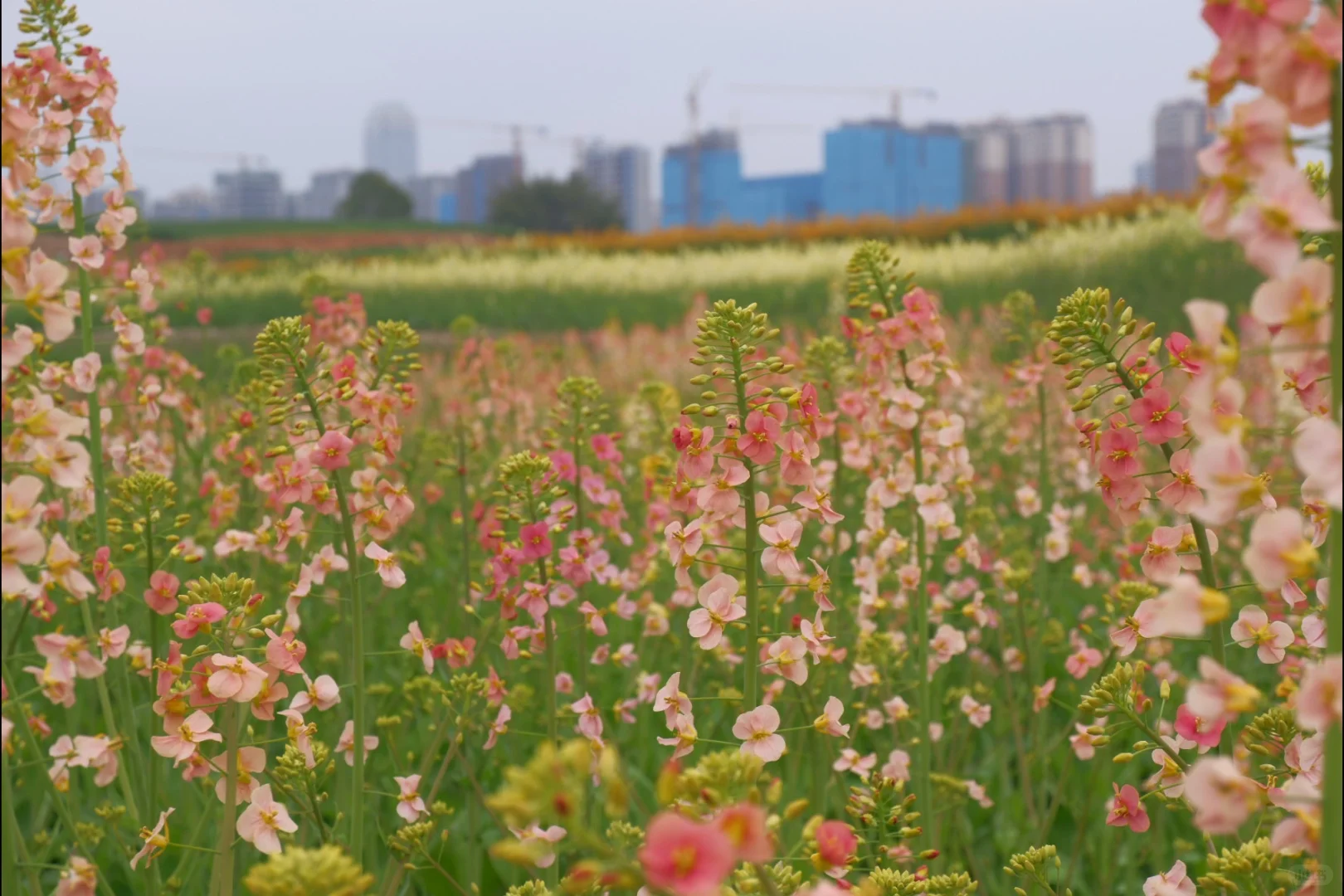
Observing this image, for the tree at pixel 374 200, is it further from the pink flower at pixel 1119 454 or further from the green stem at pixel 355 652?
the pink flower at pixel 1119 454

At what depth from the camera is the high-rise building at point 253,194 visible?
168 metres

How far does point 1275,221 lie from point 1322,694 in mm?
365

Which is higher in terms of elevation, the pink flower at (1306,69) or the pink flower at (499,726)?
the pink flower at (1306,69)

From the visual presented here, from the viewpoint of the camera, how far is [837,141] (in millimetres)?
104312

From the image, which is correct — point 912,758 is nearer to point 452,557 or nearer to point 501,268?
point 452,557

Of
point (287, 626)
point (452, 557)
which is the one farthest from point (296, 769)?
point (452, 557)

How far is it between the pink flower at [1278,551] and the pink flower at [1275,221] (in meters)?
0.20

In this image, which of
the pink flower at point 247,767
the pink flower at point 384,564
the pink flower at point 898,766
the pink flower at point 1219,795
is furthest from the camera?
the pink flower at point 898,766

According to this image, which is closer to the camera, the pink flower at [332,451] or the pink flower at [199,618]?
the pink flower at [199,618]

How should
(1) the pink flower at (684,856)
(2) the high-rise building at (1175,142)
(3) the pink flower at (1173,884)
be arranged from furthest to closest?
1. (2) the high-rise building at (1175,142)
2. (3) the pink flower at (1173,884)
3. (1) the pink flower at (684,856)

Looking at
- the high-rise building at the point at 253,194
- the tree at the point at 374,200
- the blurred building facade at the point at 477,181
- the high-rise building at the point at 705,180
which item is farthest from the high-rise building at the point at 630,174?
the tree at the point at 374,200

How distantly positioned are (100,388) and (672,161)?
332ft

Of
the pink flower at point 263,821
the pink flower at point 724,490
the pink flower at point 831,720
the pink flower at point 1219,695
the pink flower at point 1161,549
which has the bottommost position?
the pink flower at point 263,821

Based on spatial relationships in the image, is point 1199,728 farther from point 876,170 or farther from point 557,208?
point 876,170
